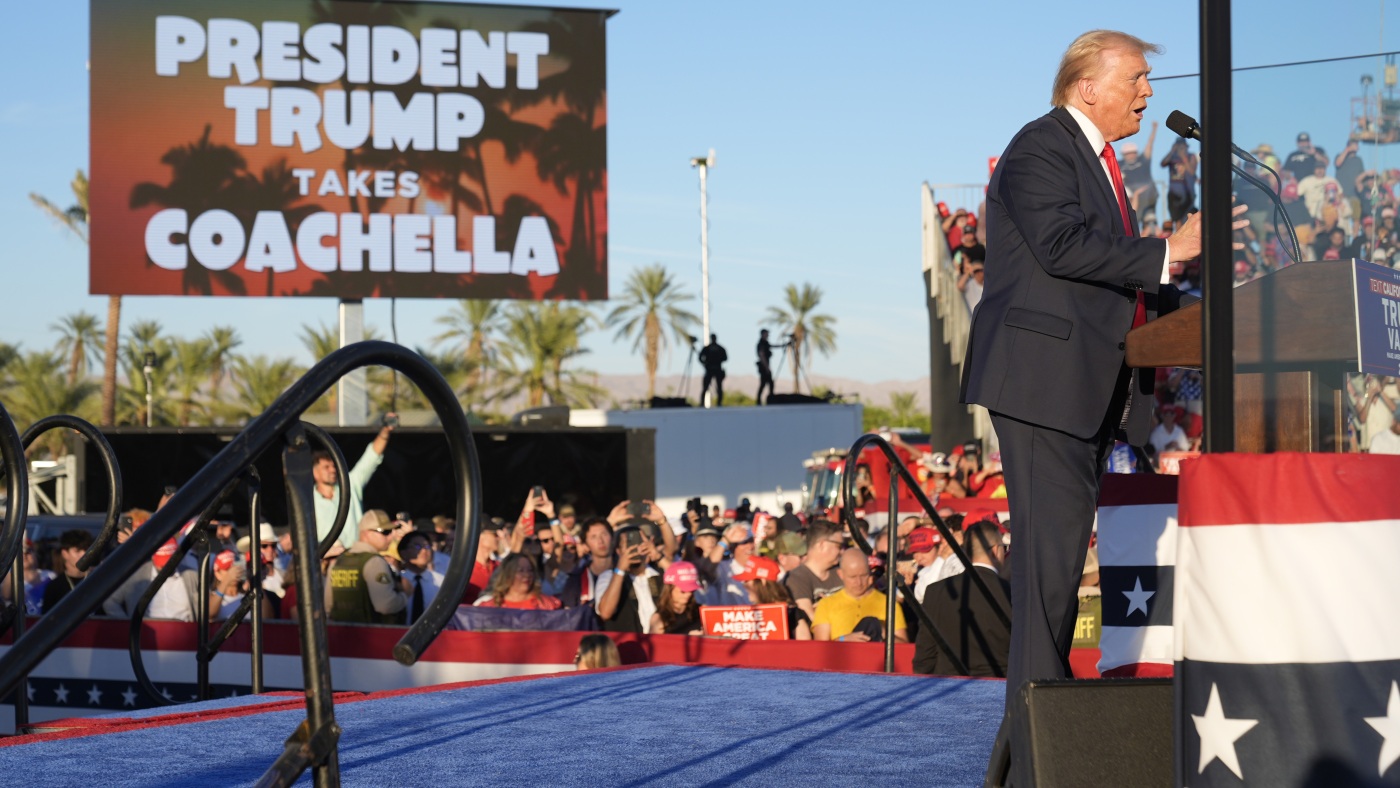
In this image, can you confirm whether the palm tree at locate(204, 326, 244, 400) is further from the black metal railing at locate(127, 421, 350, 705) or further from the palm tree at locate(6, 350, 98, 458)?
the black metal railing at locate(127, 421, 350, 705)

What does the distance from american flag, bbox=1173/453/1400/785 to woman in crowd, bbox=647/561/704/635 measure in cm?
589

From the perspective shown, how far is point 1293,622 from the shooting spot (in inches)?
83.0

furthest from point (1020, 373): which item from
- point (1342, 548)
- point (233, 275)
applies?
point (233, 275)

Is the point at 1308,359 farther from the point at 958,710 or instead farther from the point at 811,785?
the point at 958,710

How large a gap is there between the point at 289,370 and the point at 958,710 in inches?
1490

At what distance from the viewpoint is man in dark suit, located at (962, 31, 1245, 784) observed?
111 inches

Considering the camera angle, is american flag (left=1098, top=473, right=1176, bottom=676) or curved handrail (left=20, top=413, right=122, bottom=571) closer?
american flag (left=1098, top=473, right=1176, bottom=676)

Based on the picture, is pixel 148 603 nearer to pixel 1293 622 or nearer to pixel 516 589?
pixel 516 589

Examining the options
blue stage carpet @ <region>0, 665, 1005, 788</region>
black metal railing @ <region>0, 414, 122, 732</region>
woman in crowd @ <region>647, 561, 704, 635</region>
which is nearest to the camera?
blue stage carpet @ <region>0, 665, 1005, 788</region>

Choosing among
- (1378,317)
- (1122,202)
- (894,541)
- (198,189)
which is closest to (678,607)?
(894,541)

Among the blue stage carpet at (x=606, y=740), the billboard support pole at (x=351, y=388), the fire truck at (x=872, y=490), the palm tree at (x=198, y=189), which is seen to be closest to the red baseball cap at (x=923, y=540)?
the fire truck at (x=872, y=490)

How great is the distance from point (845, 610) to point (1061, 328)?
15.8 ft

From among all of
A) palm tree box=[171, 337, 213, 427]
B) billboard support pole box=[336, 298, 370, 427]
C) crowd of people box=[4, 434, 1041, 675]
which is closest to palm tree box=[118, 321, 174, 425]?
palm tree box=[171, 337, 213, 427]

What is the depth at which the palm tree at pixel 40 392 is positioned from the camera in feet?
120
